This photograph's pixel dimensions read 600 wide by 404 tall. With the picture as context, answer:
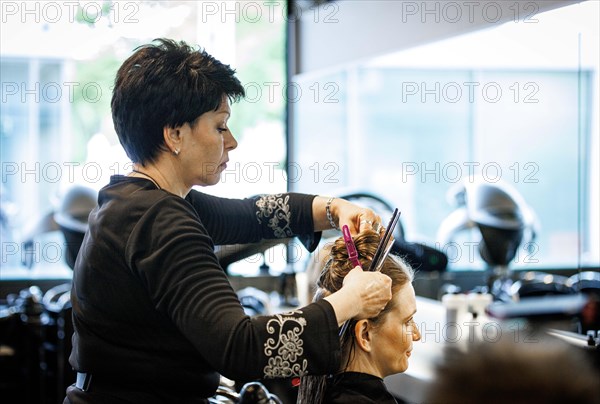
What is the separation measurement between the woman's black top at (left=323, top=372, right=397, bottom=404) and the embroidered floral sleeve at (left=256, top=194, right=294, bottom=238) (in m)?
0.38

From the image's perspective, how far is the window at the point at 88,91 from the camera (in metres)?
4.03

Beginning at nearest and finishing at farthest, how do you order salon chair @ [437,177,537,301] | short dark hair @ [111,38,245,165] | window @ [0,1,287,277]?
short dark hair @ [111,38,245,165] < salon chair @ [437,177,537,301] < window @ [0,1,287,277]

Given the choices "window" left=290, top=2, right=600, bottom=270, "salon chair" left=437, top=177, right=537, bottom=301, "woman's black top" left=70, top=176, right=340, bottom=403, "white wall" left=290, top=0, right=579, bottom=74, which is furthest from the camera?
"window" left=290, top=2, right=600, bottom=270

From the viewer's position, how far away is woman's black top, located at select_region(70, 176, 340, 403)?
135 cm

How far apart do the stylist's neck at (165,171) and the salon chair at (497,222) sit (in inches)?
75.1

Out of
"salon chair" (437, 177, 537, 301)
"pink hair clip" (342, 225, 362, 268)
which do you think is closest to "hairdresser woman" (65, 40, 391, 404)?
"pink hair clip" (342, 225, 362, 268)

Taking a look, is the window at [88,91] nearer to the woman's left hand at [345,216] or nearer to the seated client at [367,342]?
the woman's left hand at [345,216]

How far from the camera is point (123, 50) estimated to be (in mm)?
4164

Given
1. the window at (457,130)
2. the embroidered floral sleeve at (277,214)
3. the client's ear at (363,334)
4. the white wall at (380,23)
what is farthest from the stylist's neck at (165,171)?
the window at (457,130)

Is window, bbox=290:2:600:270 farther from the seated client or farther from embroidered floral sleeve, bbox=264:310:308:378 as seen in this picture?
embroidered floral sleeve, bbox=264:310:308:378

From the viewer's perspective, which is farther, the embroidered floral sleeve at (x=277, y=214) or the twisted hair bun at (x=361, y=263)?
the embroidered floral sleeve at (x=277, y=214)

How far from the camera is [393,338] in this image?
66.5 inches

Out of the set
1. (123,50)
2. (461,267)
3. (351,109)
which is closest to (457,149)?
(351,109)

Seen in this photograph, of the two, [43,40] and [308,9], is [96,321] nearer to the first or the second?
[308,9]
